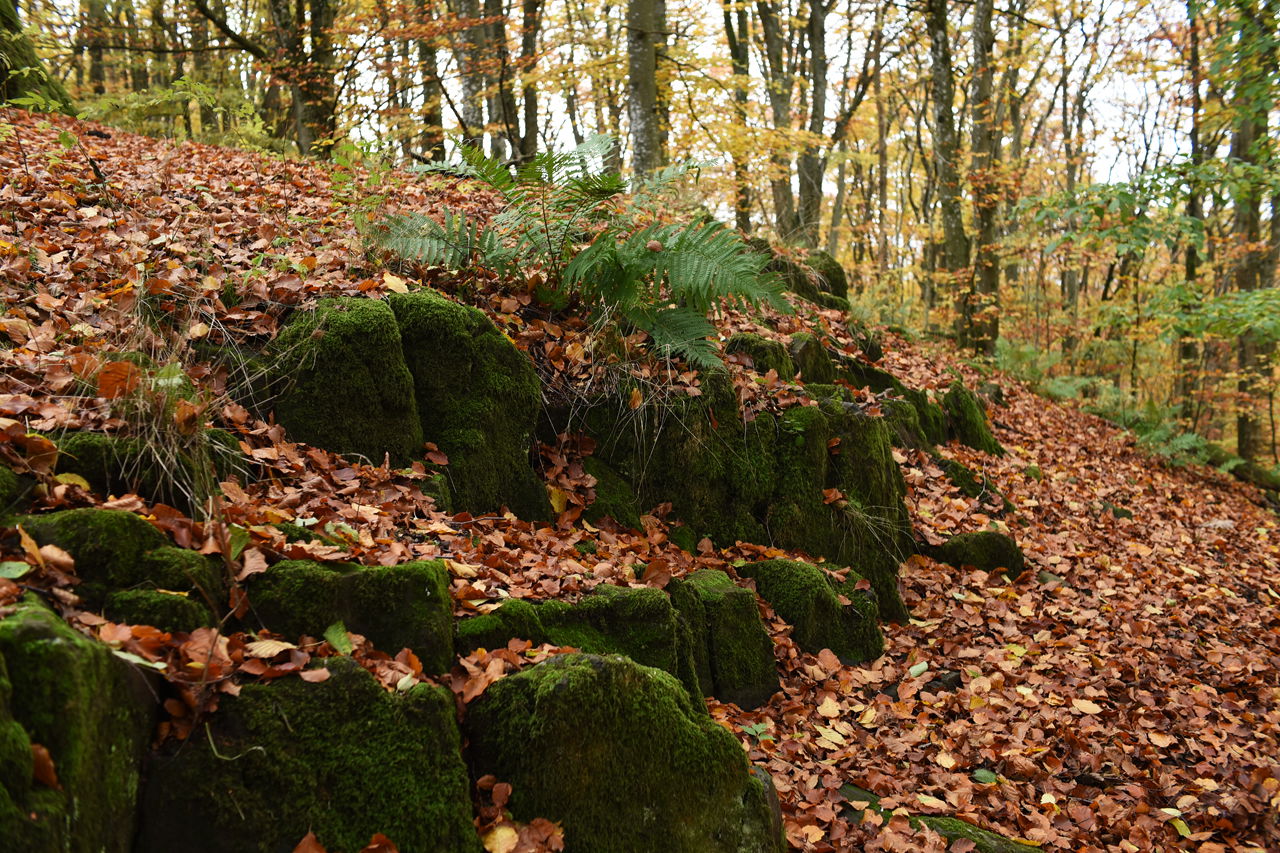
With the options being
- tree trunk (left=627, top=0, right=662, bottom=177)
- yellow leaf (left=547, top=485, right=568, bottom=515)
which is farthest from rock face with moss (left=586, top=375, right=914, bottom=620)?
tree trunk (left=627, top=0, right=662, bottom=177)

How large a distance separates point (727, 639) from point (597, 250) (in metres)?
2.51

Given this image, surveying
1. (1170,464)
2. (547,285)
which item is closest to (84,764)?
(547,285)

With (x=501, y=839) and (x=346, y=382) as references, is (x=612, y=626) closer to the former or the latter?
(x=501, y=839)

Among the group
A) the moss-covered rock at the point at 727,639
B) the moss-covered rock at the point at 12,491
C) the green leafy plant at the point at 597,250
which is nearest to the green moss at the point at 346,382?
the green leafy plant at the point at 597,250

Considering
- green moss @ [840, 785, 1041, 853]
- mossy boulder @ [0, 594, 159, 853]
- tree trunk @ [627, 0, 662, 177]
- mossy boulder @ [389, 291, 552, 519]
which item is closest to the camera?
mossy boulder @ [0, 594, 159, 853]

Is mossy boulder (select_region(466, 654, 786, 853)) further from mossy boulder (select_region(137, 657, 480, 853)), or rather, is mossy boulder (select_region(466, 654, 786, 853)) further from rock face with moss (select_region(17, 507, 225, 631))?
rock face with moss (select_region(17, 507, 225, 631))

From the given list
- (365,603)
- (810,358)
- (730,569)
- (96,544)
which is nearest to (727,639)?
(730,569)

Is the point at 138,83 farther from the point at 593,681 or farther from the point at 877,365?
the point at 593,681

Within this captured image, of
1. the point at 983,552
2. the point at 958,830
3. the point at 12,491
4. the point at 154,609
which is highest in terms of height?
the point at 12,491

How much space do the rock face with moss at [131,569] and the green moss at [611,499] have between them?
2528 millimetres

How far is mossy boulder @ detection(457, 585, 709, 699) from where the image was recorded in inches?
126

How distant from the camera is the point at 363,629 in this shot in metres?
2.83

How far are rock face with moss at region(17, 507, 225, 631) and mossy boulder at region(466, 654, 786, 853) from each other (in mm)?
956

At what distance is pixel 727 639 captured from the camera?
4.20m
